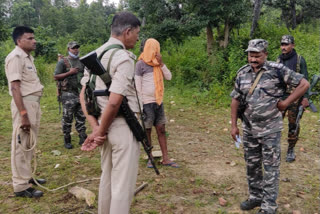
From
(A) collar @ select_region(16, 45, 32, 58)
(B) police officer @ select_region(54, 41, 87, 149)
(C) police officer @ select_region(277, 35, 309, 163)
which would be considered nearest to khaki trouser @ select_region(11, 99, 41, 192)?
(A) collar @ select_region(16, 45, 32, 58)

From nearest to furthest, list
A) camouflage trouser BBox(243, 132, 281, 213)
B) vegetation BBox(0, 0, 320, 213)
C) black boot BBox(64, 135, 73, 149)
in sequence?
camouflage trouser BBox(243, 132, 281, 213) → vegetation BBox(0, 0, 320, 213) → black boot BBox(64, 135, 73, 149)

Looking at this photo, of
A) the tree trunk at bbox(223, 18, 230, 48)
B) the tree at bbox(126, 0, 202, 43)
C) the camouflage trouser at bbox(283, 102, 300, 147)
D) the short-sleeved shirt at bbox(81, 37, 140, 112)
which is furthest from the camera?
the tree trunk at bbox(223, 18, 230, 48)

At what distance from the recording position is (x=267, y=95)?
2855 millimetres

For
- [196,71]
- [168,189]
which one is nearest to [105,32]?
[196,71]

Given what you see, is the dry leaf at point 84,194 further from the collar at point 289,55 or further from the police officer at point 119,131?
the collar at point 289,55

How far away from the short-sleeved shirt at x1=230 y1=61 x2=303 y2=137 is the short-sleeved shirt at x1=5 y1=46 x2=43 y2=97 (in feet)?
8.20

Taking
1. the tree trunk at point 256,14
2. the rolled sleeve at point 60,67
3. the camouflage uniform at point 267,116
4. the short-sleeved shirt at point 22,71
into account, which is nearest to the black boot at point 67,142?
the rolled sleeve at point 60,67

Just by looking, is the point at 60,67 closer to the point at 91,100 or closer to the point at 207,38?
the point at 91,100

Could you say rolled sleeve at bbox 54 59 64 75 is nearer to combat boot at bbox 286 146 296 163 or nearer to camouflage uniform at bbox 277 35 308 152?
camouflage uniform at bbox 277 35 308 152

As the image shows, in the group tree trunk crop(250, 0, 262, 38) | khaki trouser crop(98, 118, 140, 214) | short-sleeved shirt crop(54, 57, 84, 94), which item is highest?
tree trunk crop(250, 0, 262, 38)

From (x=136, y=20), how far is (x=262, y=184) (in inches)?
87.6

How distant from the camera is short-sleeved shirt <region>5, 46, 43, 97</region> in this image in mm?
3229

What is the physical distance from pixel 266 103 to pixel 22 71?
9.18 ft

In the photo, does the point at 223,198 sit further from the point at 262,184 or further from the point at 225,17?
the point at 225,17
